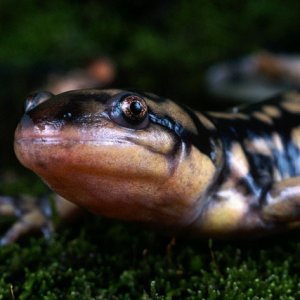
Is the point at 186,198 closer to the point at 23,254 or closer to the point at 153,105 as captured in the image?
the point at 153,105

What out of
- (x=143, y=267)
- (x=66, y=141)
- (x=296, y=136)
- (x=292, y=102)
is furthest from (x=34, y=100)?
(x=292, y=102)

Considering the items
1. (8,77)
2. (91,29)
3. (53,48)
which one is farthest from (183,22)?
(8,77)

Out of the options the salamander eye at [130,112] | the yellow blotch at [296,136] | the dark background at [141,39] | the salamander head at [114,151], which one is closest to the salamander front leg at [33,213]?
the salamander head at [114,151]

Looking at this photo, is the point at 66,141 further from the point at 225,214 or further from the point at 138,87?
the point at 138,87

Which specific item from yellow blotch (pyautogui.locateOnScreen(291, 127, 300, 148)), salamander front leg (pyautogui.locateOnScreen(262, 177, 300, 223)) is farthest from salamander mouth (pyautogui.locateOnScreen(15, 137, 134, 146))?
yellow blotch (pyautogui.locateOnScreen(291, 127, 300, 148))

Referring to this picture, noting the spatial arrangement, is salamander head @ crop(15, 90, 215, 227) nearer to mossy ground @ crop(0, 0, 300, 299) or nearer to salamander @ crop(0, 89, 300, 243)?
salamander @ crop(0, 89, 300, 243)

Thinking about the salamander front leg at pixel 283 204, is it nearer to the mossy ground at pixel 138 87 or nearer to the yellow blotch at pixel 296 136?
the mossy ground at pixel 138 87

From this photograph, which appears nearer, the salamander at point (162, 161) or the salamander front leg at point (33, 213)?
the salamander at point (162, 161)
